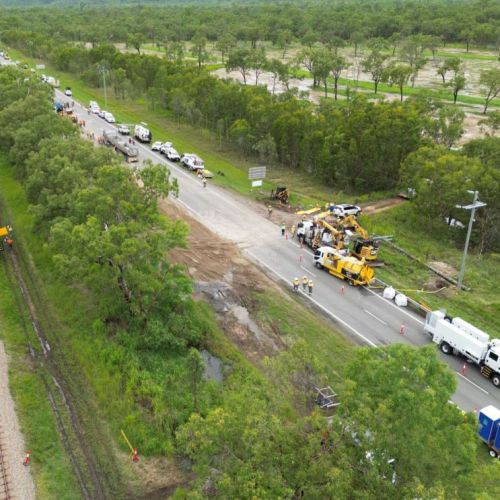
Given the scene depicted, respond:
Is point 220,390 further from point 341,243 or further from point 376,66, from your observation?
point 376,66

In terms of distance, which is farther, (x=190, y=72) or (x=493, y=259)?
(x=190, y=72)

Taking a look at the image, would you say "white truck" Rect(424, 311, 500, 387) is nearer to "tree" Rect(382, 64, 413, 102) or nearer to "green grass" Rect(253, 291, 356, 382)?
"green grass" Rect(253, 291, 356, 382)

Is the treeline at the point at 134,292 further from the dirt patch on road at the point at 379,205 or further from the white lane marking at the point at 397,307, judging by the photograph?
the dirt patch on road at the point at 379,205

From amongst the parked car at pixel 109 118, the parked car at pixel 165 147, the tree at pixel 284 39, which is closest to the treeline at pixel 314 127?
the parked car at pixel 165 147

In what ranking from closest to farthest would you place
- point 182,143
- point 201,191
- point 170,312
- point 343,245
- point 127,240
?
1. point 127,240
2. point 170,312
3. point 343,245
4. point 201,191
5. point 182,143

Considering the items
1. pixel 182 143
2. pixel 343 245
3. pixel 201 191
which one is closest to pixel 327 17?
pixel 182 143

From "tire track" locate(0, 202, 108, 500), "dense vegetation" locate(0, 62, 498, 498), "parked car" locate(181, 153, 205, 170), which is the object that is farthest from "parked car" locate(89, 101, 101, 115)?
"tire track" locate(0, 202, 108, 500)

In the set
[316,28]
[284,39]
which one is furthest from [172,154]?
[316,28]

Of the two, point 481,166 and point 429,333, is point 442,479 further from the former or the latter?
point 481,166
